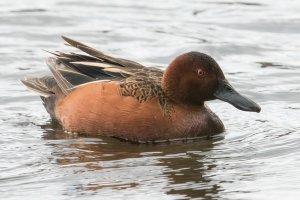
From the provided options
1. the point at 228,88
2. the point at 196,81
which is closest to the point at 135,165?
the point at 196,81

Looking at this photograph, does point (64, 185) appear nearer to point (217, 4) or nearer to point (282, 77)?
point (282, 77)

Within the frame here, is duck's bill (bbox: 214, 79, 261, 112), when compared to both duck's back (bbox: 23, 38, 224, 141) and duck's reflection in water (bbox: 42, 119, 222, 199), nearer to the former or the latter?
duck's back (bbox: 23, 38, 224, 141)

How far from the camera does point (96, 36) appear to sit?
15555 mm

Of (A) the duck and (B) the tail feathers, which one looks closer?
(A) the duck

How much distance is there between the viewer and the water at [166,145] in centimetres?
893

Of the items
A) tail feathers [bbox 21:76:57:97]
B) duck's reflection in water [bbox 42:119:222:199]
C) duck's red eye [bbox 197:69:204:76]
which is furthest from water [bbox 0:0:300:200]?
duck's red eye [bbox 197:69:204:76]

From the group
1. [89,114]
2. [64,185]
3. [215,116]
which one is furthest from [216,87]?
[64,185]

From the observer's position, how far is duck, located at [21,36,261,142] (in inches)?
414

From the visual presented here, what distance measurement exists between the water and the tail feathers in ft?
0.98

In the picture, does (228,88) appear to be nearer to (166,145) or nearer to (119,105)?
(166,145)

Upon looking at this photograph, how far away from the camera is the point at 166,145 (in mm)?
10492

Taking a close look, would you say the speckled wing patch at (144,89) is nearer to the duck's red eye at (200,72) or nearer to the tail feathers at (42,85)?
the duck's red eye at (200,72)

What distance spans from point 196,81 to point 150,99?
0.53m

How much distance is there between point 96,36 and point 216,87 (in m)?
5.18
